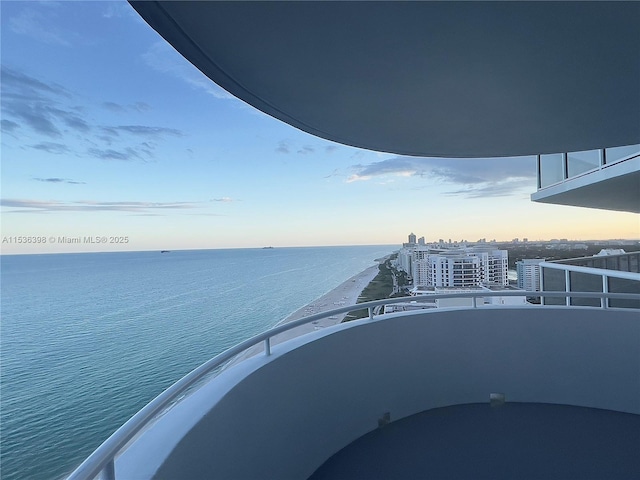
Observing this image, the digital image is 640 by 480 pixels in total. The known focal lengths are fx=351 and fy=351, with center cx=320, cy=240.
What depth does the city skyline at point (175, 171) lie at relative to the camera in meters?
9.16

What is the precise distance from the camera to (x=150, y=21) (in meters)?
1.07

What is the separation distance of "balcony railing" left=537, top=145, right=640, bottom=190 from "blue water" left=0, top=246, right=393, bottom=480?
5.52 metres

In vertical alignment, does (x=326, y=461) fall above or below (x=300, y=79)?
below

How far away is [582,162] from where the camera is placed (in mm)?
4871

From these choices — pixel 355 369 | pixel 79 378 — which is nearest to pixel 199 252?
pixel 79 378

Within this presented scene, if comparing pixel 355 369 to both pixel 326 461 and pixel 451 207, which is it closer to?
pixel 326 461

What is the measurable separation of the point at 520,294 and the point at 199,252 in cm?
8524

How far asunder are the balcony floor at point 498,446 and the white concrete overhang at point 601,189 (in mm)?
2714

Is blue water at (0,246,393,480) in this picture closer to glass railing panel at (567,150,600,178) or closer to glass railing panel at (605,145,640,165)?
glass railing panel at (605,145,640,165)

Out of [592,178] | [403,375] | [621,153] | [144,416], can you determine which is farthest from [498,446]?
[592,178]

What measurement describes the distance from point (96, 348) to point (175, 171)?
1131 cm

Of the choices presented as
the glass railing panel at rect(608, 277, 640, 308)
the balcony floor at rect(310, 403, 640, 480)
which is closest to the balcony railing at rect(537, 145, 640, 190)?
the glass railing panel at rect(608, 277, 640, 308)

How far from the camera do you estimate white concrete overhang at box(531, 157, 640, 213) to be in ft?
13.2

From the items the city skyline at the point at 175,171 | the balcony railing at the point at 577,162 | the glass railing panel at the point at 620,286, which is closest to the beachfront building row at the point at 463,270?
the glass railing panel at the point at 620,286
